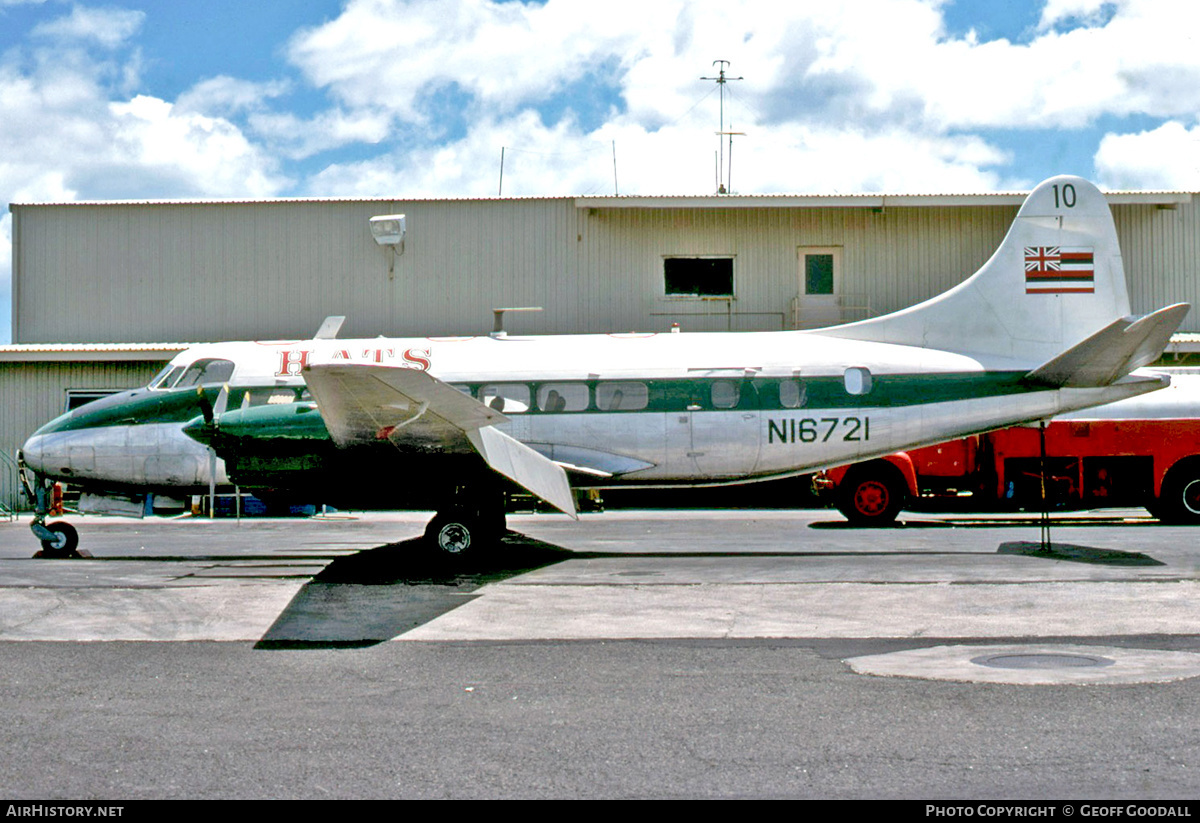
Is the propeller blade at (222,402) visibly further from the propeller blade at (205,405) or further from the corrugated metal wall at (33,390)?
the corrugated metal wall at (33,390)

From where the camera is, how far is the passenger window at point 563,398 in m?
16.6

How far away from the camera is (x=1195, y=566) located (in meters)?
13.6

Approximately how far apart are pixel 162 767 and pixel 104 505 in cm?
1172

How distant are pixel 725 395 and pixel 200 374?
754 cm

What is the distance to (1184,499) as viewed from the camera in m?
21.9

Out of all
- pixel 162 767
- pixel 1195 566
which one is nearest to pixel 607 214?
pixel 1195 566

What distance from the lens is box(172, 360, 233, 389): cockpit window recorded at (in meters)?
16.8

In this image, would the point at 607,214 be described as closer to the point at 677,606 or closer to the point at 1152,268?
the point at 1152,268

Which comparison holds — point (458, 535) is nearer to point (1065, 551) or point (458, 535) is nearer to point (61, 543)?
point (61, 543)

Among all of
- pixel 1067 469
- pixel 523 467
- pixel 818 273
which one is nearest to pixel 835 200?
pixel 818 273

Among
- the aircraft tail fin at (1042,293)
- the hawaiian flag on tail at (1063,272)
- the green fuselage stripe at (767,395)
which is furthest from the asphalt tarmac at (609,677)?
the hawaiian flag on tail at (1063,272)

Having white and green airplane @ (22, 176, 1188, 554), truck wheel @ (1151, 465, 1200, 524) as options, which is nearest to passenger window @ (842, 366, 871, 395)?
white and green airplane @ (22, 176, 1188, 554)

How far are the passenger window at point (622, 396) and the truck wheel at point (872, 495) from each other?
6866 mm

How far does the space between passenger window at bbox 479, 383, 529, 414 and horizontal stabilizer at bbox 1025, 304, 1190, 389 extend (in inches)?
278
